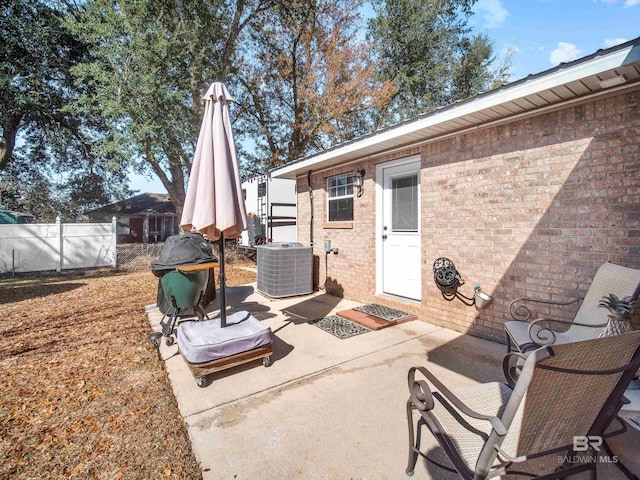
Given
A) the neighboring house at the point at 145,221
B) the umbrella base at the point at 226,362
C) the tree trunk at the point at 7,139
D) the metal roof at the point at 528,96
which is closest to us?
the metal roof at the point at 528,96

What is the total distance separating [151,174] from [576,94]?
1496cm

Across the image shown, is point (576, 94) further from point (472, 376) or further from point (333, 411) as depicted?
point (333, 411)

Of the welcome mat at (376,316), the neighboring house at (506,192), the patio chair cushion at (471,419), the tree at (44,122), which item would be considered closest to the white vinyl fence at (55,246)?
the tree at (44,122)

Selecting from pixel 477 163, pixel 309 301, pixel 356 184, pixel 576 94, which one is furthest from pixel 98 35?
pixel 576 94

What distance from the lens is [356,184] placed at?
5734 mm

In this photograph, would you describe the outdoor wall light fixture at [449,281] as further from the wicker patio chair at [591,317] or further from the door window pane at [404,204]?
the wicker patio chair at [591,317]

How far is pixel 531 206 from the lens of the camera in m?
3.49

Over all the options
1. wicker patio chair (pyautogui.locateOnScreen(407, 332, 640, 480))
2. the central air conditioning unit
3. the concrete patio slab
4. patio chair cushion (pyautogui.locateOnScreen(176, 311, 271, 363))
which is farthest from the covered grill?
wicker patio chair (pyautogui.locateOnScreen(407, 332, 640, 480))

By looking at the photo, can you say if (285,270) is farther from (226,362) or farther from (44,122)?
(44,122)

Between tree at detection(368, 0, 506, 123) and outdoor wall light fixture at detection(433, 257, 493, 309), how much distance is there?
12225 mm

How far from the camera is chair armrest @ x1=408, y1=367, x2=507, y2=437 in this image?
4.10 ft

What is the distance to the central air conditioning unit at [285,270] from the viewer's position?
238 inches

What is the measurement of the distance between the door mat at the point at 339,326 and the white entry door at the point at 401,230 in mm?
1216

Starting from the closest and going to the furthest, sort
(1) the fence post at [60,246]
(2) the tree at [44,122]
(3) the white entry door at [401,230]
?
(3) the white entry door at [401,230] → (1) the fence post at [60,246] → (2) the tree at [44,122]
